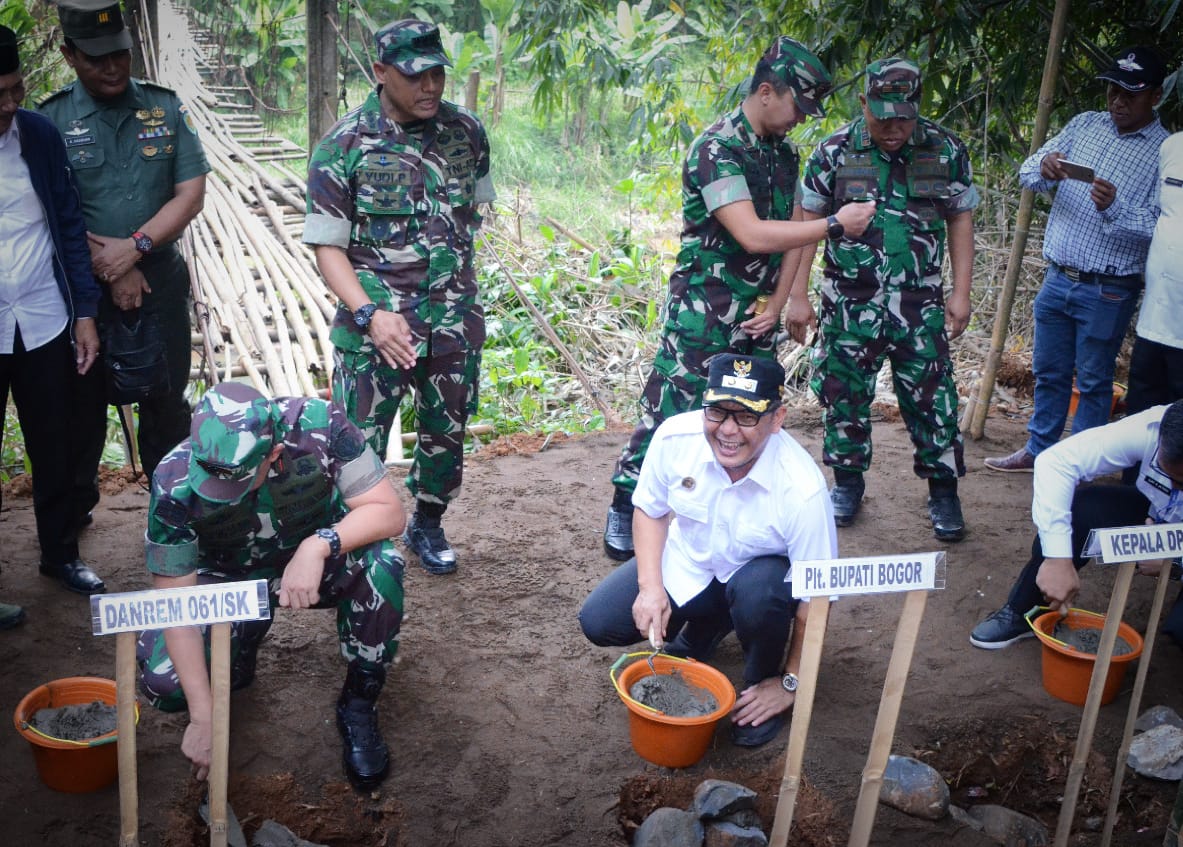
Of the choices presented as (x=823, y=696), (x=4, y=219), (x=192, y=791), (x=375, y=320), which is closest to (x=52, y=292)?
(x=4, y=219)

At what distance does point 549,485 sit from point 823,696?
1.98 meters

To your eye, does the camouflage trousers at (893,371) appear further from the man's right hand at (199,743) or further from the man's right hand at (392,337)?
the man's right hand at (199,743)

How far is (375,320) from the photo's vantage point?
11.1ft

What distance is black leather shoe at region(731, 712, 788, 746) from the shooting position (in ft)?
10.1

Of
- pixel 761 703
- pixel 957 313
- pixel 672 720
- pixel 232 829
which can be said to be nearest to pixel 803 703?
pixel 672 720

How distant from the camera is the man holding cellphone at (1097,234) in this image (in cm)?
416

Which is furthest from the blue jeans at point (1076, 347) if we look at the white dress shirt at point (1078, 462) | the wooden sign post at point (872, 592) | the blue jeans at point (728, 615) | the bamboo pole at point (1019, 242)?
the wooden sign post at point (872, 592)

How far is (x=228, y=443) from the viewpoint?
2.41 meters

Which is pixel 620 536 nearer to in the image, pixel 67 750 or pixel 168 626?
pixel 67 750

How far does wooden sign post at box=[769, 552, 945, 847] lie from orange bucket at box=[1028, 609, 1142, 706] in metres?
1.23

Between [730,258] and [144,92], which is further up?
[144,92]

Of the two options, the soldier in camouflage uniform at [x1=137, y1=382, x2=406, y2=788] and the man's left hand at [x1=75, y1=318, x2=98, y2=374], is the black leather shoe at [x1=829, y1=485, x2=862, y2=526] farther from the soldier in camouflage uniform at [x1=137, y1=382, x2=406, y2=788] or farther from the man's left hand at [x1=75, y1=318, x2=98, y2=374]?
the man's left hand at [x1=75, y1=318, x2=98, y2=374]

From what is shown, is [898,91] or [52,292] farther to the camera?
[898,91]

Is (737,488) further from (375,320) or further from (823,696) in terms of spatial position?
(375,320)
